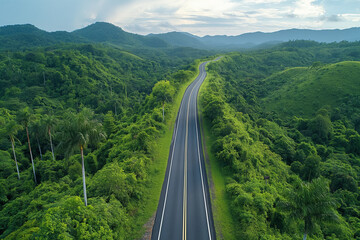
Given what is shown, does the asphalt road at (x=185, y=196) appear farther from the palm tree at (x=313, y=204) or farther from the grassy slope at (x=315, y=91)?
the grassy slope at (x=315, y=91)

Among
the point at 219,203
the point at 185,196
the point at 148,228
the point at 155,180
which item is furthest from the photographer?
the point at 155,180

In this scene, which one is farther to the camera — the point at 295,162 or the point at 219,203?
the point at 295,162

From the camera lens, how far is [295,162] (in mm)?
53281

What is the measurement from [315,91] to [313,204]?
4769 inches

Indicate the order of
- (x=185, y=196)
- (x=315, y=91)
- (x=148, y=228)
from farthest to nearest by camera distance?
(x=315, y=91)
(x=185, y=196)
(x=148, y=228)

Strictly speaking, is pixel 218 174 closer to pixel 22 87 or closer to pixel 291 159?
pixel 291 159

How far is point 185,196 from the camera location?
32.2 m

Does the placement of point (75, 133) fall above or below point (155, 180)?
above

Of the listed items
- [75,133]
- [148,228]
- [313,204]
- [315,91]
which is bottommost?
[148,228]

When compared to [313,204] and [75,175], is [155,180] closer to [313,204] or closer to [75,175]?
[75,175]

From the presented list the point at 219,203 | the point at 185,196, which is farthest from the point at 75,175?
the point at 219,203

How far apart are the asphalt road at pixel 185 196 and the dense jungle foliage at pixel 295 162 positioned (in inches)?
159

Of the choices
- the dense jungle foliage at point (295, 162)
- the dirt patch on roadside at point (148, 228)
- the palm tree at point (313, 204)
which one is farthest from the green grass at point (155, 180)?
the palm tree at point (313, 204)

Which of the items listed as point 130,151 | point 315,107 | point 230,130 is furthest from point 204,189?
point 315,107
